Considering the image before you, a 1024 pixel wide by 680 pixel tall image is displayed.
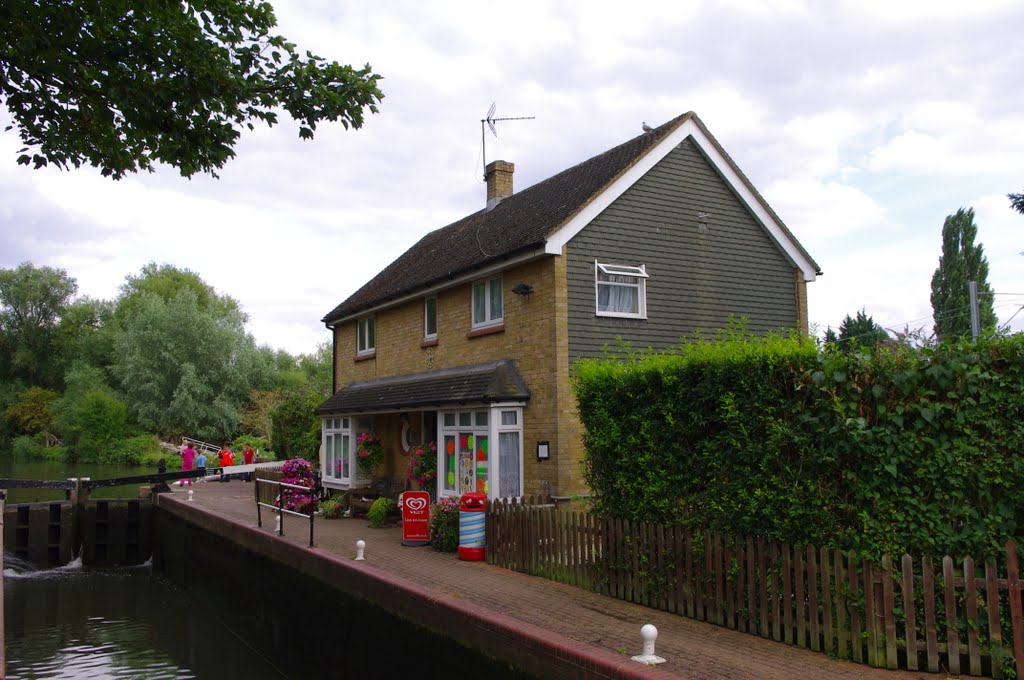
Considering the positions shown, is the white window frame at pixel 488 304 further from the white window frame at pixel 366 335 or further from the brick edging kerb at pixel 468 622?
the brick edging kerb at pixel 468 622

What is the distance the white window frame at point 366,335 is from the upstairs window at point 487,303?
5.51 metres

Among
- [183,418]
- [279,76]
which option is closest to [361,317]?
[279,76]

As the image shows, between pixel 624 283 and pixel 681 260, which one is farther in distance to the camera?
pixel 681 260

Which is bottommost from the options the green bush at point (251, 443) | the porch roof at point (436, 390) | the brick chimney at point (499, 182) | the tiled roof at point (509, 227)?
the green bush at point (251, 443)

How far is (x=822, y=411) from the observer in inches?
290

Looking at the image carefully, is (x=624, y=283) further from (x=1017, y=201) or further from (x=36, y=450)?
(x=36, y=450)

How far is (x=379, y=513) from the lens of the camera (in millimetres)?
16609

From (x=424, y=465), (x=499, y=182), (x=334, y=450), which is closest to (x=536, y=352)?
(x=424, y=465)

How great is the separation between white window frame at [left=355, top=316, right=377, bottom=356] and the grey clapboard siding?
8.39 metres

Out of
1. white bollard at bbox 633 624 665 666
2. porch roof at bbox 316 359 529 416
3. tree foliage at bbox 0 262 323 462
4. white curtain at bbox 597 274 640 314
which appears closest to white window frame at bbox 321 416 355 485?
porch roof at bbox 316 359 529 416

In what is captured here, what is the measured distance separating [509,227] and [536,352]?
3.78 meters

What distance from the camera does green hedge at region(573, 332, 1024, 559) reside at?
653cm

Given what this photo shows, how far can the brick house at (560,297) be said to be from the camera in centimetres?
1479

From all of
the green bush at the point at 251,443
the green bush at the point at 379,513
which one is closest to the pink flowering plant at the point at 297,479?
the green bush at the point at 379,513
